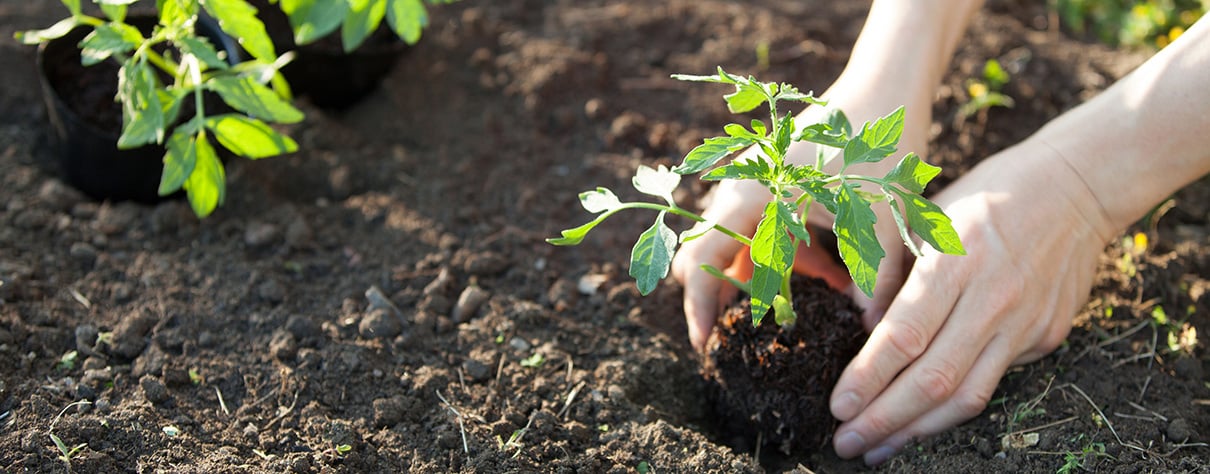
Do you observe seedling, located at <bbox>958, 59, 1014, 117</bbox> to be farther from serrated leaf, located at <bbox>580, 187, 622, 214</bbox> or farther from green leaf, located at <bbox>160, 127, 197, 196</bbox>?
green leaf, located at <bbox>160, 127, 197, 196</bbox>

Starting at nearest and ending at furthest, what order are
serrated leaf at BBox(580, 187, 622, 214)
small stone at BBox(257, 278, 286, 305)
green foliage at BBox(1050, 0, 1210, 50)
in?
1. serrated leaf at BBox(580, 187, 622, 214)
2. small stone at BBox(257, 278, 286, 305)
3. green foliage at BBox(1050, 0, 1210, 50)

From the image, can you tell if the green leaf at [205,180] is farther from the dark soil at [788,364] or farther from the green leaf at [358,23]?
the dark soil at [788,364]

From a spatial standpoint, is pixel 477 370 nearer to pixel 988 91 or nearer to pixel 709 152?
pixel 709 152

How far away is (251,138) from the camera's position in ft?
7.13

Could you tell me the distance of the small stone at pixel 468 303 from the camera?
2285 millimetres

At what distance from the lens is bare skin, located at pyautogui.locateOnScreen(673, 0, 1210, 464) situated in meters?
1.92

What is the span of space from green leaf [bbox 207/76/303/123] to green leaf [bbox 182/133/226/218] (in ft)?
0.49

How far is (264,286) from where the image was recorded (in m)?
2.29

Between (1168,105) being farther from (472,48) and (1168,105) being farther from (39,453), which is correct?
(39,453)

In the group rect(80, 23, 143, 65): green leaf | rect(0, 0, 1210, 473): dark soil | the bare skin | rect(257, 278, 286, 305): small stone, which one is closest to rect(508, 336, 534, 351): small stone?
rect(0, 0, 1210, 473): dark soil

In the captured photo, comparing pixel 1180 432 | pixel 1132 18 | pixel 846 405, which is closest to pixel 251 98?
pixel 846 405

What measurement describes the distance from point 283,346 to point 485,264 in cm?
53

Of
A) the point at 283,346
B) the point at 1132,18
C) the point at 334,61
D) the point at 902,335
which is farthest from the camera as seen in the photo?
the point at 1132,18

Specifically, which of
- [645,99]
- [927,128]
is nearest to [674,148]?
[645,99]
